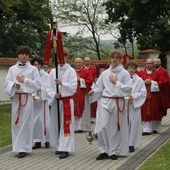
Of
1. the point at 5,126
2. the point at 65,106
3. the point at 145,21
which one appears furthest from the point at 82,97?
the point at 145,21

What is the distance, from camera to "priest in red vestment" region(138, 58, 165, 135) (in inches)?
496

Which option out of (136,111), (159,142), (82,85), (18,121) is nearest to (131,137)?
(136,111)

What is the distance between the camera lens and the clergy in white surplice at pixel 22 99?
9195 millimetres

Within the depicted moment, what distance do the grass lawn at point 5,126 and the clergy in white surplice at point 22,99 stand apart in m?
1.63

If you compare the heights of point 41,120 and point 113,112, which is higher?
point 113,112

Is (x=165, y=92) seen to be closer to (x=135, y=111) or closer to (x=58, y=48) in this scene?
(x=135, y=111)

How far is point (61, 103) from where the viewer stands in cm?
927

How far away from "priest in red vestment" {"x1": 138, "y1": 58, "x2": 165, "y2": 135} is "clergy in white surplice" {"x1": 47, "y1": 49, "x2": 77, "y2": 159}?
3800mm

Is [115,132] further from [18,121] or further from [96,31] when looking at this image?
[96,31]

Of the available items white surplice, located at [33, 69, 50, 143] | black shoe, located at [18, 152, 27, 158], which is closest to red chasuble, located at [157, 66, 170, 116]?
white surplice, located at [33, 69, 50, 143]

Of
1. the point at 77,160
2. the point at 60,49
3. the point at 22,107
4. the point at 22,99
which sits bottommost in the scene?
the point at 77,160

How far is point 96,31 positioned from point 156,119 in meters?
33.9

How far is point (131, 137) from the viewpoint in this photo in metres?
9.80

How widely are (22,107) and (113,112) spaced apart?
1.82 meters
